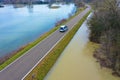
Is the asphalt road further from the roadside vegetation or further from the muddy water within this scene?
the roadside vegetation

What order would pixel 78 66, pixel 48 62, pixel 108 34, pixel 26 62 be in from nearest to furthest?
pixel 26 62 < pixel 48 62 < pixel 78 66 < pixel 108 34

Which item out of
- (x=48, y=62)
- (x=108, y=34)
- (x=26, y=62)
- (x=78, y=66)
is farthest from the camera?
(x=108, y=34)

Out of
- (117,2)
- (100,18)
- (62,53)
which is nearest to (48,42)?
(62,53)

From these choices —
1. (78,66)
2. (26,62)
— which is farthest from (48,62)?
(78,66)

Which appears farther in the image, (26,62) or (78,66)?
(78,66)

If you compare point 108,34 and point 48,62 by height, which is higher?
point 108,34

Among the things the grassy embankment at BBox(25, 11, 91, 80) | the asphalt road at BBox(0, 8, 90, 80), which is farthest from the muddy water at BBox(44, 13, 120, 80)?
the asphalt road at BBox(0, 8, 90, 80)

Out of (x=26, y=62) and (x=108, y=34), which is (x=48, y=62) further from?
(x=108, y=34)
